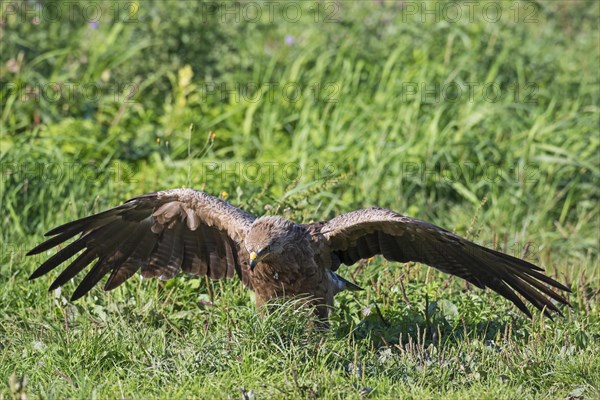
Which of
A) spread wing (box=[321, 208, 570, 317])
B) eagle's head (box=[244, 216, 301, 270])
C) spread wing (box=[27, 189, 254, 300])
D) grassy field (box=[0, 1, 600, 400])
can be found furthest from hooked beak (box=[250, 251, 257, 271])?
spread wing (box=[321, 208, 570, 317])

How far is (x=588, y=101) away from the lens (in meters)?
9.33

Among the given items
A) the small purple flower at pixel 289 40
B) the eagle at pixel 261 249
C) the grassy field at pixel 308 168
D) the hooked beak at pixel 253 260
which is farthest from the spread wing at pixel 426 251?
the small purple flower at pixel 289 40

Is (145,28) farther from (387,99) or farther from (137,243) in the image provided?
(137,243)

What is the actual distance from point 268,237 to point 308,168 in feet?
8.31

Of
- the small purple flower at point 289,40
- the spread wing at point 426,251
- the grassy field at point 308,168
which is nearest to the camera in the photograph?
the grassy field at point 308,168

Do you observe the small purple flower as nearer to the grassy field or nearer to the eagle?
the grassy field

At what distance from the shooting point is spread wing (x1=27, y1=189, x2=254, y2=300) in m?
5.94

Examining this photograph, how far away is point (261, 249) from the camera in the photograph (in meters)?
5.49

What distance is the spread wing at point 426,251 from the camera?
5566 millimetres

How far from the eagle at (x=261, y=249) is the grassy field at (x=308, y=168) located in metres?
0.21

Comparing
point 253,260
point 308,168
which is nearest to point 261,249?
point 253,260

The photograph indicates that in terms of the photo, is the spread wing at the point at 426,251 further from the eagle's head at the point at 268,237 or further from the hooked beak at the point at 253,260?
the hooked beak at the point at 253,260

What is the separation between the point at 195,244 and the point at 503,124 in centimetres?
362

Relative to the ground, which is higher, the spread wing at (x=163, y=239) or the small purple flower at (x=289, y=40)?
the small purple flower at (x=289, y=40)
